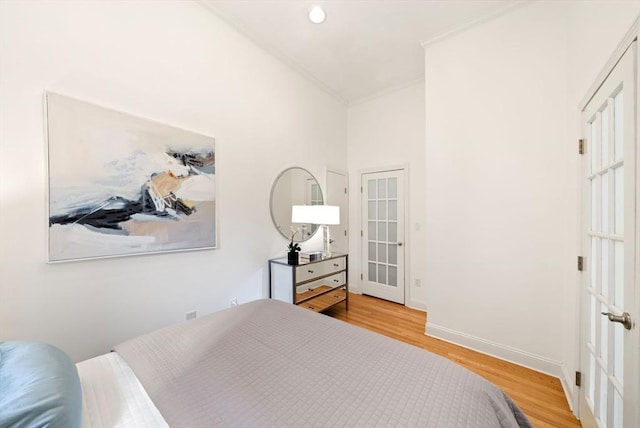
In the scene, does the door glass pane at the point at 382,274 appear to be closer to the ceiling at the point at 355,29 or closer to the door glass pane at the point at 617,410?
the door glass pane at the point at 617,410

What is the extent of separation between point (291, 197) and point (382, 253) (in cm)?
167

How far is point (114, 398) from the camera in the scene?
34.0 inches

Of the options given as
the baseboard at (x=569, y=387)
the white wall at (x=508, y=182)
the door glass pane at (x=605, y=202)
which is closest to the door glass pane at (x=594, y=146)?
the door glass pane at (x=605, y=202)

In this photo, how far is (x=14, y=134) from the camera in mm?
1308

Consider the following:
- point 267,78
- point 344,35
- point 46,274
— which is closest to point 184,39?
point 267,78

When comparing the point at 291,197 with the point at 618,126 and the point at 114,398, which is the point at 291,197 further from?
the point at 618,126

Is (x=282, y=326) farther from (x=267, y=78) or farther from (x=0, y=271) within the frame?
(x=267, y=78)

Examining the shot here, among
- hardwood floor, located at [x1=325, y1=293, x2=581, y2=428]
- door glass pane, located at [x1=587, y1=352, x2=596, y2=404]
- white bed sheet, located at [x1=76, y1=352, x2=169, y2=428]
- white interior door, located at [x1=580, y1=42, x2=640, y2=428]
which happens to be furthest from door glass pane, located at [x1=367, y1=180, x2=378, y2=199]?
white bed sheet, located at [x1=76, y1=352, x2=169, y2=428]

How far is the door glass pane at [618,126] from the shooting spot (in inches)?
42.7

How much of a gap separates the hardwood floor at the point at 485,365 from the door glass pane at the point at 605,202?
4.08 ft

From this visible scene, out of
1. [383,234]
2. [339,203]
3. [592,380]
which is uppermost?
[339,203]

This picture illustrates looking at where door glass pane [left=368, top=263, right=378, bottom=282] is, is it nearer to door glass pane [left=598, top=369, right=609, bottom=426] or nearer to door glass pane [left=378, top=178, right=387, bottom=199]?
door glass pane [left=378, top=178, right=387, bottom=199]

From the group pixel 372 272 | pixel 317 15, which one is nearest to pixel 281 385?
pixel 317 15

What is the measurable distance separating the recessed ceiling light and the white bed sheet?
280 cm
